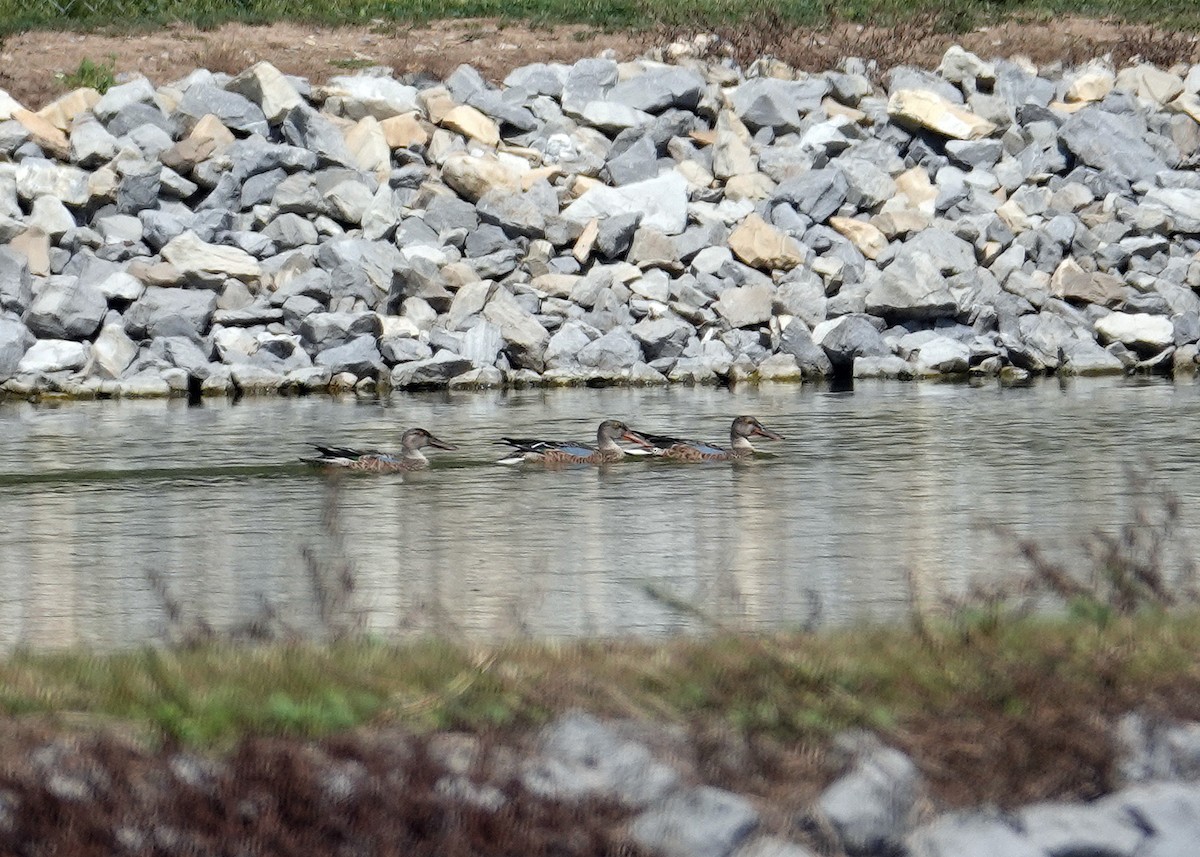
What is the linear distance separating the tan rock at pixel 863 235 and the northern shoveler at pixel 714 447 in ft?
38.2

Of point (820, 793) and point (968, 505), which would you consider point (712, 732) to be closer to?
point (820, 793)

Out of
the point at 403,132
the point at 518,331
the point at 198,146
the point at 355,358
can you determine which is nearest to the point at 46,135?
the point at 198,146

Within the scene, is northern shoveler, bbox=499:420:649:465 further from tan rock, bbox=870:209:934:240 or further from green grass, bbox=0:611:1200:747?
tan rock, bbox=870:209:934:240

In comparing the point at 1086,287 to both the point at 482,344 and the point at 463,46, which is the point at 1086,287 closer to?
the point at 482,344

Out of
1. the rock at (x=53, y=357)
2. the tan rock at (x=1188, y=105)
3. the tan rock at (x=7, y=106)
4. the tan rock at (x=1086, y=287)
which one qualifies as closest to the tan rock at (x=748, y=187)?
the tan rock at (x=1086, y=287)

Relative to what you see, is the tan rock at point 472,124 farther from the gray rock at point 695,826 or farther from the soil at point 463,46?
the gray rock at point 695,826

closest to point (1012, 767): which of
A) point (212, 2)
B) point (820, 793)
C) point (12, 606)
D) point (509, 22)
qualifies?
point (820, 793)

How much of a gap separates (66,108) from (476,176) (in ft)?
21.3

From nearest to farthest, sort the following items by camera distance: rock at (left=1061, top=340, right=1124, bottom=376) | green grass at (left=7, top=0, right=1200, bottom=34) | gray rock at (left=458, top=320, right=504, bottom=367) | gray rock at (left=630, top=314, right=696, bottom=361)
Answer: gray rock at (left=458, top=320, right=504, bottom=367), gray rock at (left=630, top=314, right=696, bottom=361), rock at (left=1061, top=340, right=1124, bottom=376), green grass at (left=7, top=0, right=1200, bottom=34)

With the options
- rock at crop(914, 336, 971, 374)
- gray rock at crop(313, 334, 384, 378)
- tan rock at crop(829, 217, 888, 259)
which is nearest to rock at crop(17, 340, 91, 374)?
gray rock at crop(313, 334, 384, 378)

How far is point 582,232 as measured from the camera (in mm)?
29359

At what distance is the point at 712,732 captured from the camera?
633 centimetres

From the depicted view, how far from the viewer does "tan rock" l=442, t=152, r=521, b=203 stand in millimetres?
29891

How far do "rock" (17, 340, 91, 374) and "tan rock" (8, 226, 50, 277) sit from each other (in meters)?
2.00
